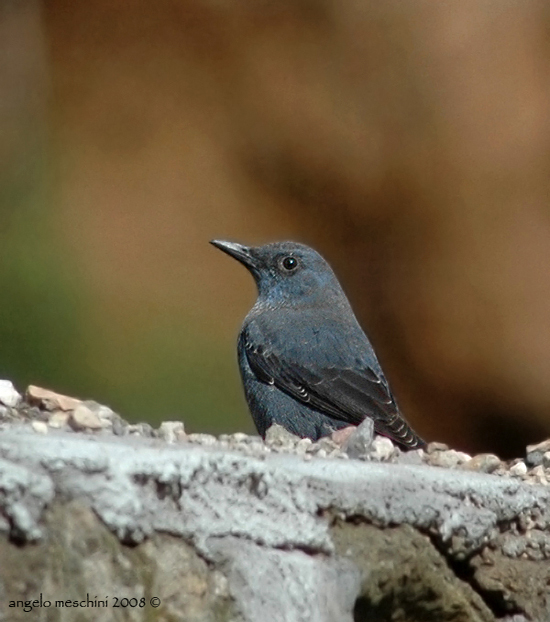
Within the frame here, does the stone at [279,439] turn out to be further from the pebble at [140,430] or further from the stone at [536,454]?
the stone at [536,454]

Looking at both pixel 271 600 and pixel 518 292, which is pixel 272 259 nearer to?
pixel 518 292

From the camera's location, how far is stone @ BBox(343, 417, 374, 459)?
279 cm

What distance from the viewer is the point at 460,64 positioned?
291 inches

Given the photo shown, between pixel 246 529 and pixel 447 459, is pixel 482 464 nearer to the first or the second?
pixel 447 459

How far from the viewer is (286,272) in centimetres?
556

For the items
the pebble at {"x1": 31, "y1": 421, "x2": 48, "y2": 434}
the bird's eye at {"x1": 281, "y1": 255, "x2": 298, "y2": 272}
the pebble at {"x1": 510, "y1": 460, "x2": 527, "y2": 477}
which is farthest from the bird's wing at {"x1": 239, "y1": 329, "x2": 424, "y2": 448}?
the pebble at {"x1": 31, "y1": 421, "x2": 48, "y2": 434}

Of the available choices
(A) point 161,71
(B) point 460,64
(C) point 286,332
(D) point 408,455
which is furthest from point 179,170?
(D) point 408,455

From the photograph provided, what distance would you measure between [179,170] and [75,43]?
1.00 m

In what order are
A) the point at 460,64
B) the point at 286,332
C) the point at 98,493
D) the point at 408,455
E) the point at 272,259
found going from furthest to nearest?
the point at 460,64
the point at 272,259
the point at 286,332
the point at 408,455
the point at 98,493

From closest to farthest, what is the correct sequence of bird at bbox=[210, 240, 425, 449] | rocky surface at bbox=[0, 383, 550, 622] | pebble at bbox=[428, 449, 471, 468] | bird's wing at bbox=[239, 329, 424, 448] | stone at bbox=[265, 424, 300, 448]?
rocky surface at bbox=[0, 383, 550, 622], stone at bbox=[265, 424, 300, 448], pebble at bbox=[428, 449, 471, 468], bird's wing at bbox=[239, 329, 424, 448], bird at bbox=[210, 240, 425, 449]

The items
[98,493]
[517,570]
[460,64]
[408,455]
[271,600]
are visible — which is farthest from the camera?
[460,64]

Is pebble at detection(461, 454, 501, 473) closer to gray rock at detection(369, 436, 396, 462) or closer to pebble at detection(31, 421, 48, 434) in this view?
gray rock at detection(369, 436, 396, 462)

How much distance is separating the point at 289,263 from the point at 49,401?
9.32 feet

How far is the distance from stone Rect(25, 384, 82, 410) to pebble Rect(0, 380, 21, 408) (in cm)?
3
